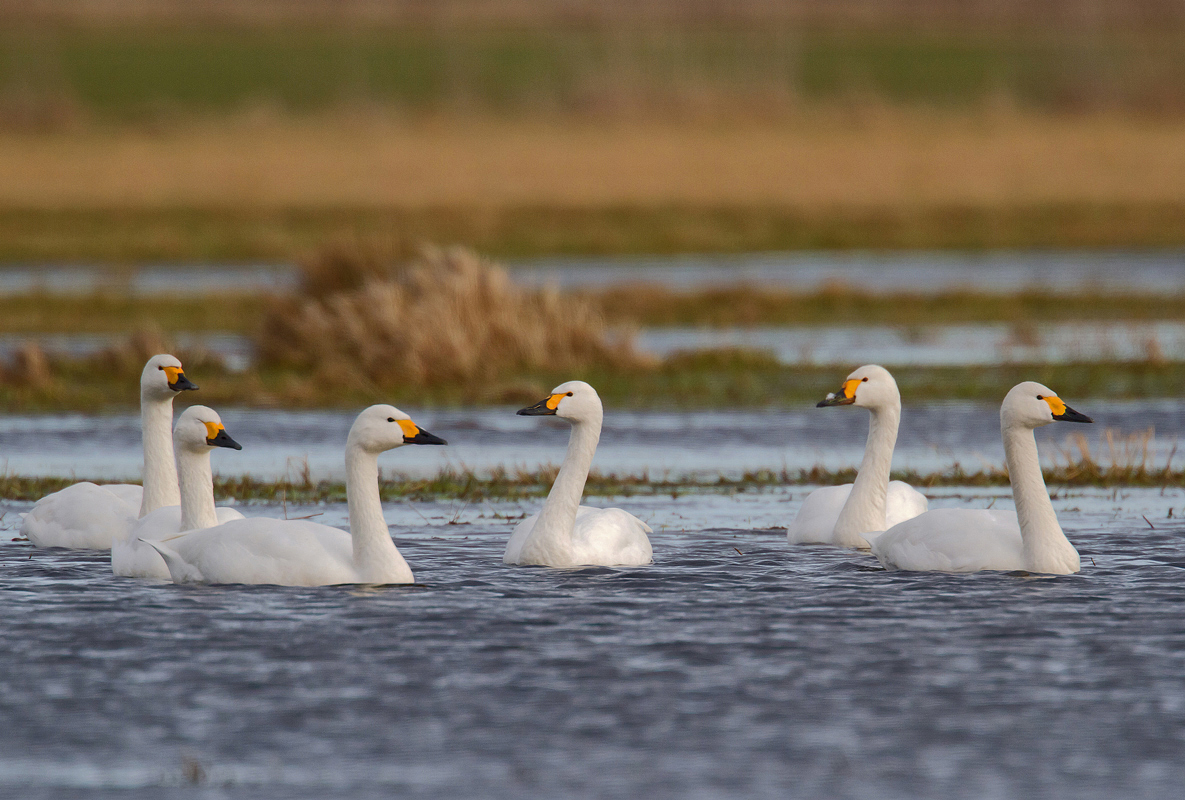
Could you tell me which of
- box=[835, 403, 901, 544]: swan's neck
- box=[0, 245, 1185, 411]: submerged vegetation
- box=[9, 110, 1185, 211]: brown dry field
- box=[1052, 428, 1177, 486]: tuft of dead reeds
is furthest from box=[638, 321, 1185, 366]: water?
box=[9, 110, 1185, 211]: brown dry field

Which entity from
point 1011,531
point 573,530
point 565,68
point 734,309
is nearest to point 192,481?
point 573,530

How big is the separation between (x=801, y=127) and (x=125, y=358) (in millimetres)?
27982

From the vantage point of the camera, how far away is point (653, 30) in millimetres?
76500

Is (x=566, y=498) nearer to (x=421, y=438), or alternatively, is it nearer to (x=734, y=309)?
(x=421, y=438)

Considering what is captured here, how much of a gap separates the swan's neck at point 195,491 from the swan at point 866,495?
3268 mm

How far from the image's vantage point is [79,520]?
37.8ft

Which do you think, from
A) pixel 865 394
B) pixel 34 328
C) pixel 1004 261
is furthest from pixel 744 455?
pixel 1004 261

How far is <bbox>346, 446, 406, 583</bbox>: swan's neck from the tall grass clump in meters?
9.93

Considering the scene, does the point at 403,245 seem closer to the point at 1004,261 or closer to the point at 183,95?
the point at 1004,261

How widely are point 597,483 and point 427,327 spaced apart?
6.28 metres

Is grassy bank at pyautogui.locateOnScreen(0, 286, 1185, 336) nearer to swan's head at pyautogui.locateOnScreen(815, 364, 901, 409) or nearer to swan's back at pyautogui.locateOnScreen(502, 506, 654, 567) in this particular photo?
swan's head at pyautogui.locateOnScreen(815, 364, 901, 409)

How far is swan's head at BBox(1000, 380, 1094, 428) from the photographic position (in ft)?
35.3

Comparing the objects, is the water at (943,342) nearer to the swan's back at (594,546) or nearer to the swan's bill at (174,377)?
the swan's bill at (174,377)

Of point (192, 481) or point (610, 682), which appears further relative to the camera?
point (192, 481)
